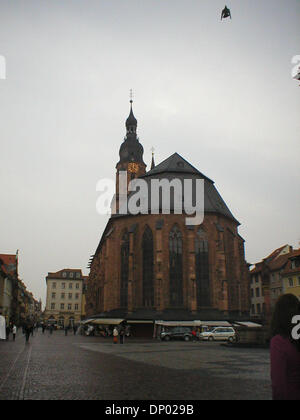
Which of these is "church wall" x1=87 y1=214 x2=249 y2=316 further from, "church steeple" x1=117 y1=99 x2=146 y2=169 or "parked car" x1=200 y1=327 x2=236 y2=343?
"church steeple" x1=117 y1=99 x2=146 y2=169

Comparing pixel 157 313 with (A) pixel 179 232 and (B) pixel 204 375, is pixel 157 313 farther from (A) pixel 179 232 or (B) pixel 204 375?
(B) pixel 204 375

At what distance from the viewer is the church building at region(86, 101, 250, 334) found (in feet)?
140

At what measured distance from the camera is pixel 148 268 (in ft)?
147

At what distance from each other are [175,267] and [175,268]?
0.11 m

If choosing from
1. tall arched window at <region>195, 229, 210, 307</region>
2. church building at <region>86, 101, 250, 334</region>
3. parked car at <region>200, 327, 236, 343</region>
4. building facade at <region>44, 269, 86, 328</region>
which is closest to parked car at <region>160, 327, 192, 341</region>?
parked car at <region>200, 327, 236, 343</region>

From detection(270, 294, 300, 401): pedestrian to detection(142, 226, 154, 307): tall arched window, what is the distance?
4054 centimetres

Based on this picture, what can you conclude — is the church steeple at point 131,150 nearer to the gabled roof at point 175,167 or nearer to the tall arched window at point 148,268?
the gabled roof at point 175,167

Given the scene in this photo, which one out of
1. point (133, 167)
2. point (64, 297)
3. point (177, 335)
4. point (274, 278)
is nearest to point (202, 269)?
point (177, 335)

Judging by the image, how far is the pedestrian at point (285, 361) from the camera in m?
3.59

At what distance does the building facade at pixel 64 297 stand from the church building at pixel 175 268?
55863mm

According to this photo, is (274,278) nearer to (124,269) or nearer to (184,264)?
(184,264)

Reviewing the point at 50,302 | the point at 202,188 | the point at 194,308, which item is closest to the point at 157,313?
the point at 194,308

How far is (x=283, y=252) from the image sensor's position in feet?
212
